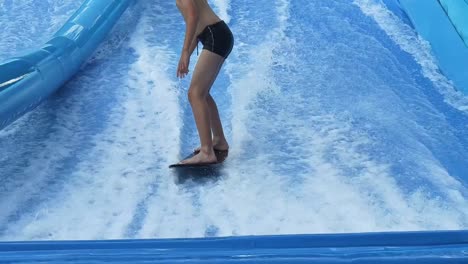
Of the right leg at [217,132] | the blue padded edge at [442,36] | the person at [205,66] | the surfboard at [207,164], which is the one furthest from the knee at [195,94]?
the blue padded edge at [442,36]

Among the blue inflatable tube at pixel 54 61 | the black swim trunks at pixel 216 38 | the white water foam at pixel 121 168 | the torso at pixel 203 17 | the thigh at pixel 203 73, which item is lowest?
the white water foam at pixel 121 168

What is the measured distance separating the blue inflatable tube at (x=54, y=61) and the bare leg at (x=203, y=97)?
2.22 ft

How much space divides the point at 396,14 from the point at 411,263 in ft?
8.98

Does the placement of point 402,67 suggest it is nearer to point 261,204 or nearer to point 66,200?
point 261,204

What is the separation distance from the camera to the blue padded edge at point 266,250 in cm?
114

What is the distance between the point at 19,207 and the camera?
1.95m

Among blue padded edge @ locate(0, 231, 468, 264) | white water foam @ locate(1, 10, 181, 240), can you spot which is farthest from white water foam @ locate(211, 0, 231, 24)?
blue padded edge @ locate(0, 231, 468, 264)

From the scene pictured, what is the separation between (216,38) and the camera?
2.14m

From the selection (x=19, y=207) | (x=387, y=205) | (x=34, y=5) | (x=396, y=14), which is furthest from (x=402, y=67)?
(x=34, y=5)

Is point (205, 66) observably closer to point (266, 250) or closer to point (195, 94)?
point (195, 94)

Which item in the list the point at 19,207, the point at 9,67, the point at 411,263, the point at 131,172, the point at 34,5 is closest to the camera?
the point at 411,263

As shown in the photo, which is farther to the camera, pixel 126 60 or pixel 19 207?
pixel 126 60

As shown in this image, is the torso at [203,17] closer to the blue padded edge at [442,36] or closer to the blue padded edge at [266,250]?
the blue padded edge at [266,250]

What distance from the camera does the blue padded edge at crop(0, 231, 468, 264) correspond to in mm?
1143
